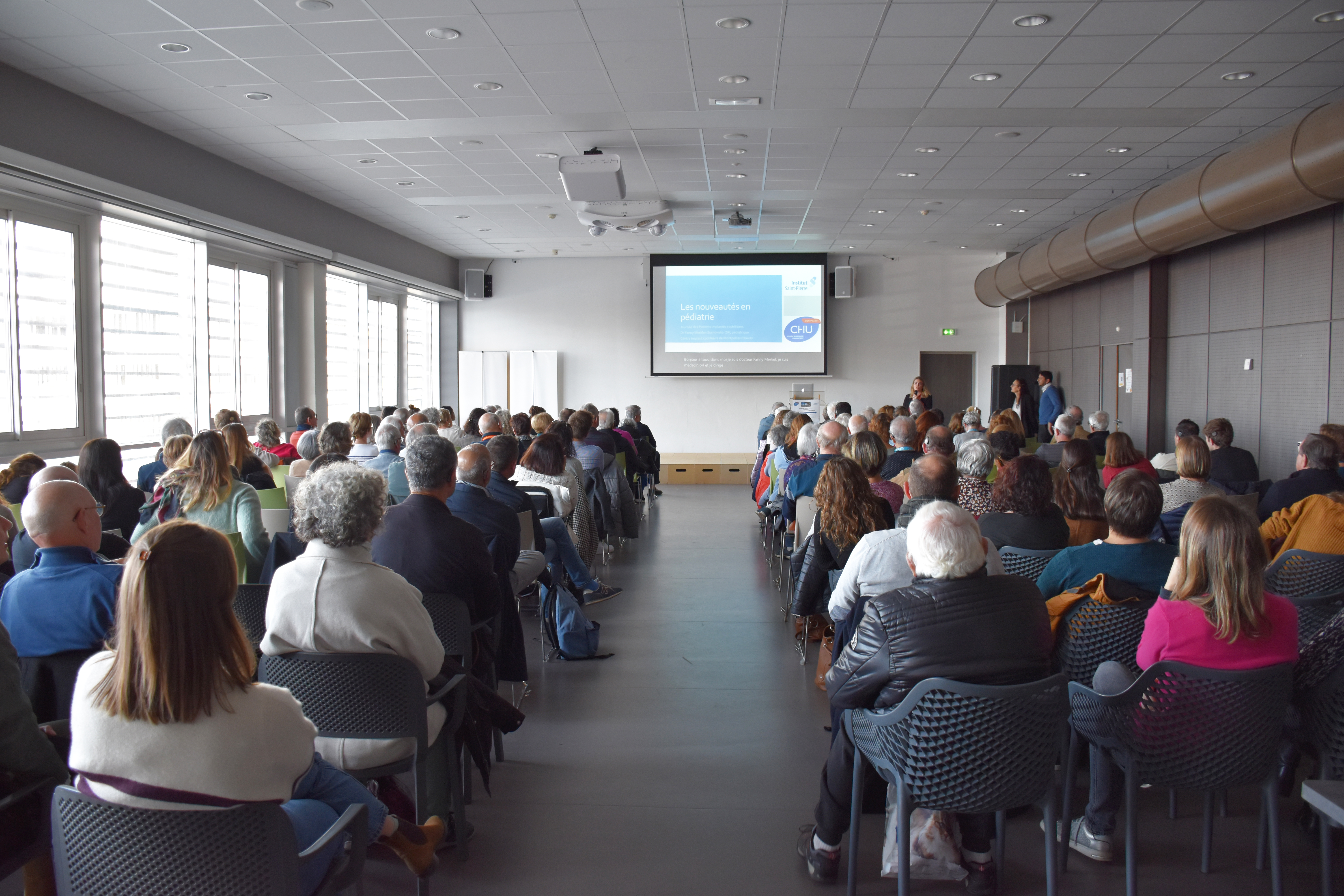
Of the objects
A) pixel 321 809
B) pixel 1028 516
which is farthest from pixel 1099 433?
pixel 321 809

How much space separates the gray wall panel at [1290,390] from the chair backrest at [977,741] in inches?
286

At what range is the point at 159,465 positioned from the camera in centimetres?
598

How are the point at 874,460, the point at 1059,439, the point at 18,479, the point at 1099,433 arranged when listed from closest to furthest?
the point at 18,479 → the point at 874,460 → the point at 1059,439 → the point at 1099,433

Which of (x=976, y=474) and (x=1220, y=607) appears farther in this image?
(x=976, y=474)

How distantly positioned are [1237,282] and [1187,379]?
4.89ft

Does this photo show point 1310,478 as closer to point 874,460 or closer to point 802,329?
point 874,460

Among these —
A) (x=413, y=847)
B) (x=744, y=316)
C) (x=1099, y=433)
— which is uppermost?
(x=744, y=316)

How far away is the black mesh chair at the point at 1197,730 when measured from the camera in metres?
2.38

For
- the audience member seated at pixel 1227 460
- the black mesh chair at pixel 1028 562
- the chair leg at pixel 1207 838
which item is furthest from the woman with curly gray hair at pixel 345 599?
the audience member seated at pixel 1227 460

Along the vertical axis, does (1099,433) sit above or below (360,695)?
above

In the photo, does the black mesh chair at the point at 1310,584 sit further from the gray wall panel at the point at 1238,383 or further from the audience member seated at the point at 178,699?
the gray wall panel at the point at 1238,383

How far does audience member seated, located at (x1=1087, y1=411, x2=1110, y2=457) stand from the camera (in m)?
8.72

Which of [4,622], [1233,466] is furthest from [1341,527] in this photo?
[4,622]

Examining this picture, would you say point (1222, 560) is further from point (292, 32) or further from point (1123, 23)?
point (292, 32)
